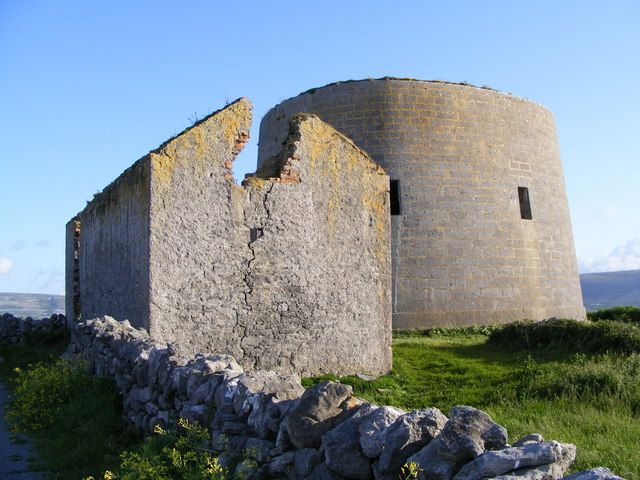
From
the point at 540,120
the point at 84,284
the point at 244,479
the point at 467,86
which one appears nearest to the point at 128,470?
the point at 244,479

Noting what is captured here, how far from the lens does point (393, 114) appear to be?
16.5m

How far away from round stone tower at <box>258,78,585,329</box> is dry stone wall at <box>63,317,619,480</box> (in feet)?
34.4

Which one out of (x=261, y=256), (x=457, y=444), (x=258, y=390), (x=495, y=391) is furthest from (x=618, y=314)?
(x=457, y=444)

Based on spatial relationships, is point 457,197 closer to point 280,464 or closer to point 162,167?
point 162,167

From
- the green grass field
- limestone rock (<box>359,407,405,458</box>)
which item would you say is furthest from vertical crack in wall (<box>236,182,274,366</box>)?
limestone rock (<box>359,407,405,458</box>)

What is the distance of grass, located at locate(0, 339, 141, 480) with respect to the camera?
5480 millimetres

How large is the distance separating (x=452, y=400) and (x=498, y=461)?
232 inches

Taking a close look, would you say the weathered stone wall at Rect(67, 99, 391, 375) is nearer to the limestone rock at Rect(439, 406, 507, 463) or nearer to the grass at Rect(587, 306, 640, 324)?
the limestone rock at Rect(439, 406, 507, 463)

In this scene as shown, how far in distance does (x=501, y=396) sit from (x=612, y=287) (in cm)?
15023

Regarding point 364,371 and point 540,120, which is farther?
point 540,120

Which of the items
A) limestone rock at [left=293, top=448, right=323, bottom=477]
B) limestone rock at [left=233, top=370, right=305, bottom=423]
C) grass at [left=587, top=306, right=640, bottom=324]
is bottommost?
limestone rock at [left=293, top=448, right=323, bottom=477]

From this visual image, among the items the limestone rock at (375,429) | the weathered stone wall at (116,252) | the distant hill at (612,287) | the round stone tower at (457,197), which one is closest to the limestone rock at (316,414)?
the limestone rock at (375,429)

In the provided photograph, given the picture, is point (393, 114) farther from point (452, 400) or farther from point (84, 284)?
point (452, 400)

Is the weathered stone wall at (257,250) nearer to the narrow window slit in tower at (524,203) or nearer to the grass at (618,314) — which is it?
the narrow window slit in tower at (524,203)
